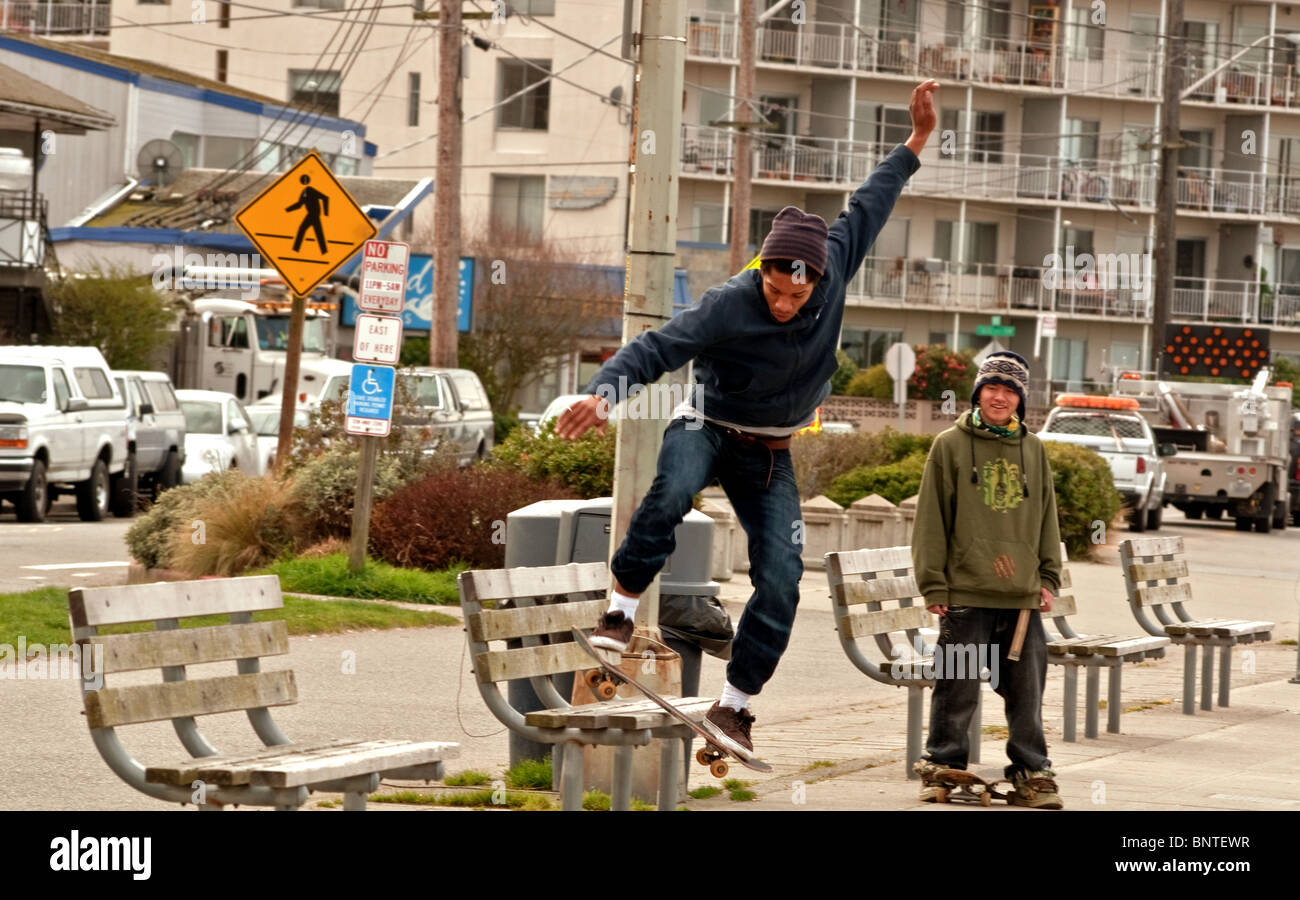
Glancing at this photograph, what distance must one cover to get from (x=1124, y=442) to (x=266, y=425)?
13.8 meters

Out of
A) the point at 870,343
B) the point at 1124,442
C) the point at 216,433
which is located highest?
the point at 870,343

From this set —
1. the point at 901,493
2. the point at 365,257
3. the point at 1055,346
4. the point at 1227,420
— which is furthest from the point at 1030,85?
the point at 365,257

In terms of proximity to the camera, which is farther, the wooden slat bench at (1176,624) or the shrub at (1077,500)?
the shrub at (1077,500)

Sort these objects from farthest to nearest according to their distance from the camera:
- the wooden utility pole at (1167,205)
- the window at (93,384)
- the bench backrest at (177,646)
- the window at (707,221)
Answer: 1. the window at (707,221)
2. the wooden utility pole at (1167,205)
3. the window at (93,384)
4. the bench backrest at (177,646)

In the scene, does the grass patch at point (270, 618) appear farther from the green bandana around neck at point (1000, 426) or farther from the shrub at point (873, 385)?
the shrub at point (873, 385)

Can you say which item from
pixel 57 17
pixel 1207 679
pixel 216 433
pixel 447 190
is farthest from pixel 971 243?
pixel 1207 679

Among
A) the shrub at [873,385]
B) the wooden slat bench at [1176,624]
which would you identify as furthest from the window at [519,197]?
the wooden slat bench at [1176,624]

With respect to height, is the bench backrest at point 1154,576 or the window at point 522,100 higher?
the window at point 522,100

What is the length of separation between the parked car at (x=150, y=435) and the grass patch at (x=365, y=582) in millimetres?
10993

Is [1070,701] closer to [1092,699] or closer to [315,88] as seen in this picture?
[1092,699]

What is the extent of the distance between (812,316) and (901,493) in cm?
1717

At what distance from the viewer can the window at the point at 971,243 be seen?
196 ft

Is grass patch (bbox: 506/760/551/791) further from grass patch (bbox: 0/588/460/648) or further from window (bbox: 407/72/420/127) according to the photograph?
window (bbox: 407/72/420/127)

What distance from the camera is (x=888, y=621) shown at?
8961 millimetres
